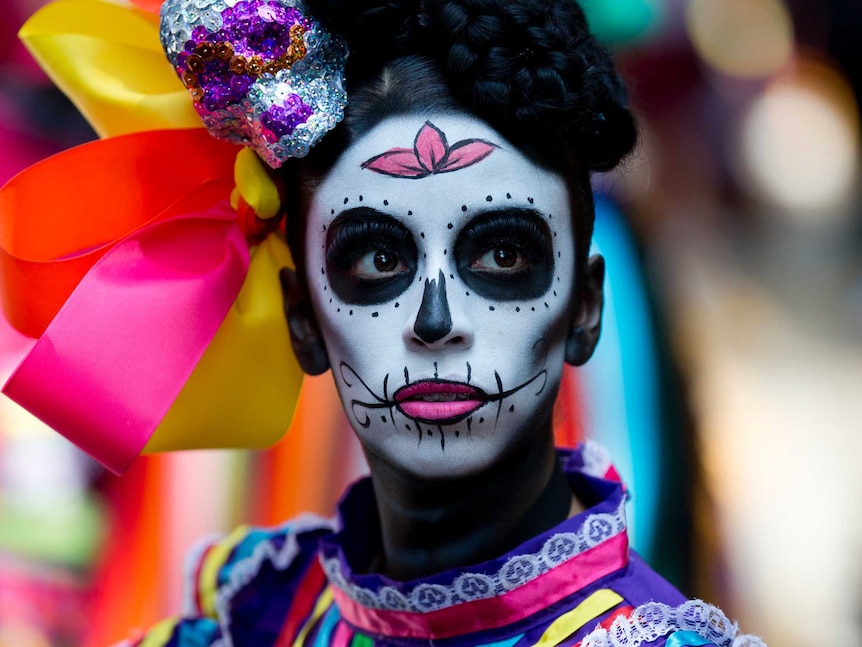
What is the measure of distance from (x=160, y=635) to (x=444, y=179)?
3.36 feet

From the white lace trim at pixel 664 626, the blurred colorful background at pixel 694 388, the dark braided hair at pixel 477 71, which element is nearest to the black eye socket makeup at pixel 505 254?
the dark braided hair at pixel 477 71

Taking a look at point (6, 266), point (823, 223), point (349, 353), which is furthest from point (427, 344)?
point (823, 223)

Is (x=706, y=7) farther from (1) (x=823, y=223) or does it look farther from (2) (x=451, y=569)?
(2) (x=451, y=569)

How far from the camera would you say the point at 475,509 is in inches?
66.6

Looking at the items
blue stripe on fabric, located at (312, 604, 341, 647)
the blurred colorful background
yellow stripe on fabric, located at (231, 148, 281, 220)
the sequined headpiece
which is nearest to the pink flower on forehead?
the sequined headpiece

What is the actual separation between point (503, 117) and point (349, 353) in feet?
1.35

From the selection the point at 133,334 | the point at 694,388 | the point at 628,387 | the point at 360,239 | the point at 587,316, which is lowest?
the point at 694,388

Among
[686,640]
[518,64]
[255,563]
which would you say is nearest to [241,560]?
[255,563]

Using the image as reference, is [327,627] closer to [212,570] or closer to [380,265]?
[212,570]

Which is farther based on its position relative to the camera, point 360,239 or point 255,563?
point 255,563

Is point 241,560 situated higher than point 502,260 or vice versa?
point 502,260

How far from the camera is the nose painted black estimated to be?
152 cm

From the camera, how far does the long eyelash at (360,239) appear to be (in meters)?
1.60

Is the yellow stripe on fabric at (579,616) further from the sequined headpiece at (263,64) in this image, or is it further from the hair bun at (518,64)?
the sequined headpiece at (263,64)
